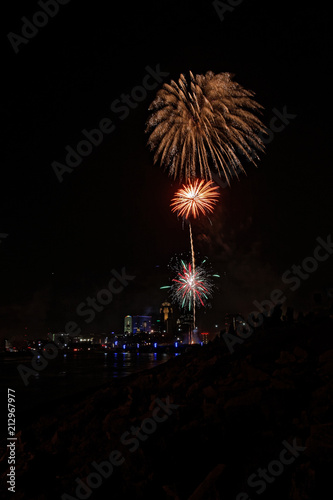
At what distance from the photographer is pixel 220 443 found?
24.0 feet

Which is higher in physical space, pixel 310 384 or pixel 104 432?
pixel 310 384

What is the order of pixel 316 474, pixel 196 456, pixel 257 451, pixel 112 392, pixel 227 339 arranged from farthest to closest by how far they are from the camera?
pixel 227 339 < pixel 112 392 < pixel 196 456 < pixel 257 451 < pixel 316 474

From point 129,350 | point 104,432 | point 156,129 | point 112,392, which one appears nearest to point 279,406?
point 104,432

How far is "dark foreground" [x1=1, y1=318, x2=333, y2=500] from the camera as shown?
5973 millimetres

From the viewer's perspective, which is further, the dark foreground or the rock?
the rock

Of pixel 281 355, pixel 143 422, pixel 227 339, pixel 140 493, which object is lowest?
pixel 140 493

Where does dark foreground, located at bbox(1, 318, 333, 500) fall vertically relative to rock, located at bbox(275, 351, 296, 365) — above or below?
below

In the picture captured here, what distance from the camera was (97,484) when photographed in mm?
7738

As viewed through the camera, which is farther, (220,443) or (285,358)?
(285,358)

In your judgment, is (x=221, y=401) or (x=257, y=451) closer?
(x=257, y=451)

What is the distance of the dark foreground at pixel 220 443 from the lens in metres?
5.97

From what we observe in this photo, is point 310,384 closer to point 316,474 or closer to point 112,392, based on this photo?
point 316,474

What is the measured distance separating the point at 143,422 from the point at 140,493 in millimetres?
2753

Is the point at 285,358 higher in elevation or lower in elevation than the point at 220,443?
higher
